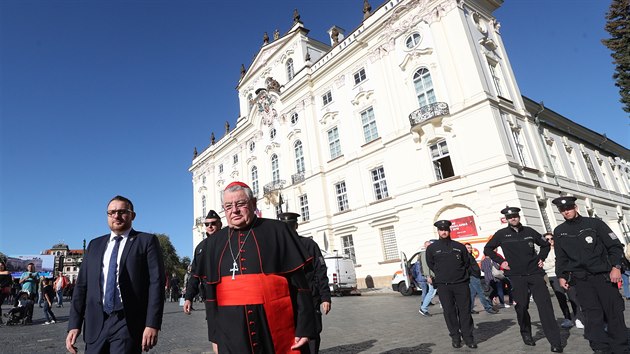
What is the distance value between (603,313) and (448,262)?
2.03m

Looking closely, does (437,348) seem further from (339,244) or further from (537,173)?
(339,244)

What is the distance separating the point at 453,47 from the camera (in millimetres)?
19234

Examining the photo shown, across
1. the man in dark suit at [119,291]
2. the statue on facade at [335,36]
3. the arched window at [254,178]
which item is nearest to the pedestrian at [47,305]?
the man in dark suit at [119,291]

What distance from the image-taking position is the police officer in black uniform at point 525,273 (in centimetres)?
514

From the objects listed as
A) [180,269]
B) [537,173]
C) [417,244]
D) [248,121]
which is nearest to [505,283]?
[417,244]

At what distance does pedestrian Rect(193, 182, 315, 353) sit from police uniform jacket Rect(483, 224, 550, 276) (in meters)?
4.24

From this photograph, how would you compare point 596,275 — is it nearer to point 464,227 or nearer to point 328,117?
point 464,227

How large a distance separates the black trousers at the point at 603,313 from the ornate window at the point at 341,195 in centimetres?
1993

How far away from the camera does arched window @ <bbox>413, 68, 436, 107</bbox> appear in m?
20.1

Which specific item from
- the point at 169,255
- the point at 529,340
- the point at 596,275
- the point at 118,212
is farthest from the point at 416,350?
the point at 169,255

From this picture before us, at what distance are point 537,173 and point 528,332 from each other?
16047 mm

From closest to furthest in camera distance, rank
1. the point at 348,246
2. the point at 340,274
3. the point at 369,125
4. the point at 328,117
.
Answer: the point at 340,274 < the point at 369,125 < the point at 348,246 < the point at 328,117

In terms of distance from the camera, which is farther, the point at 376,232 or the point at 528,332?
the point at 376,232

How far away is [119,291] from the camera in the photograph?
3166 millimetres
